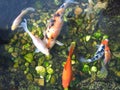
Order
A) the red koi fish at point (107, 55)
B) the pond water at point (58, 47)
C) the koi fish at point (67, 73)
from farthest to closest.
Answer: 1. the red koi fish at point (107, 55)
2. the pond water at point (58, 47)
3. the koi fish at point (67, 73)

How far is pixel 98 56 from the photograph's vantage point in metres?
4.14

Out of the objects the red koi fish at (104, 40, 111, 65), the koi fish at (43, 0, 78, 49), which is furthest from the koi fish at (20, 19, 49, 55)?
the red koi fish at (104, 40, 111, 65)

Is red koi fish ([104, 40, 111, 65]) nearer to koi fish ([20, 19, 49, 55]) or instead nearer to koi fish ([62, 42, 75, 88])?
koi fish ([62, 42, 75, 88])

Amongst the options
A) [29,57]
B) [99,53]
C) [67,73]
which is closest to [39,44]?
[29,57]

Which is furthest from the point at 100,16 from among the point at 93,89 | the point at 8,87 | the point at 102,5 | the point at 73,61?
the point at 8,87

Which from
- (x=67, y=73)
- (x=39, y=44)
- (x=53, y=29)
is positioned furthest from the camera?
(x=53, y=29)

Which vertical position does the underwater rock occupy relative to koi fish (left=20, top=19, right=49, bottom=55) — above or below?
below

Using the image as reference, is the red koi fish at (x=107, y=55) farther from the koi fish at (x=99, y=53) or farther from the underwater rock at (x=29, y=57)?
the underwater rock at (x=29, y=57)

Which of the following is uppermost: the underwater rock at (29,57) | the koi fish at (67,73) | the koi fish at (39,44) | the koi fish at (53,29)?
the koi fish at (53,29)

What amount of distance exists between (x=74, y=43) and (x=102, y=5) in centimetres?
72

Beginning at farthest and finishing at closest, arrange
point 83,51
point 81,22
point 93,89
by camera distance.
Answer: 1. point 81,22
2. point 83,51
3. point 93,89

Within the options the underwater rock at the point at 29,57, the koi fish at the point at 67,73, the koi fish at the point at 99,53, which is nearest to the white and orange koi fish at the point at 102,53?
the koi fish at the point at 99,53

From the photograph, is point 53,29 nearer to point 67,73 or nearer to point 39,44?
point 39,44

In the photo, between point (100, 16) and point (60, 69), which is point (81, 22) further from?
point (60, 69)
